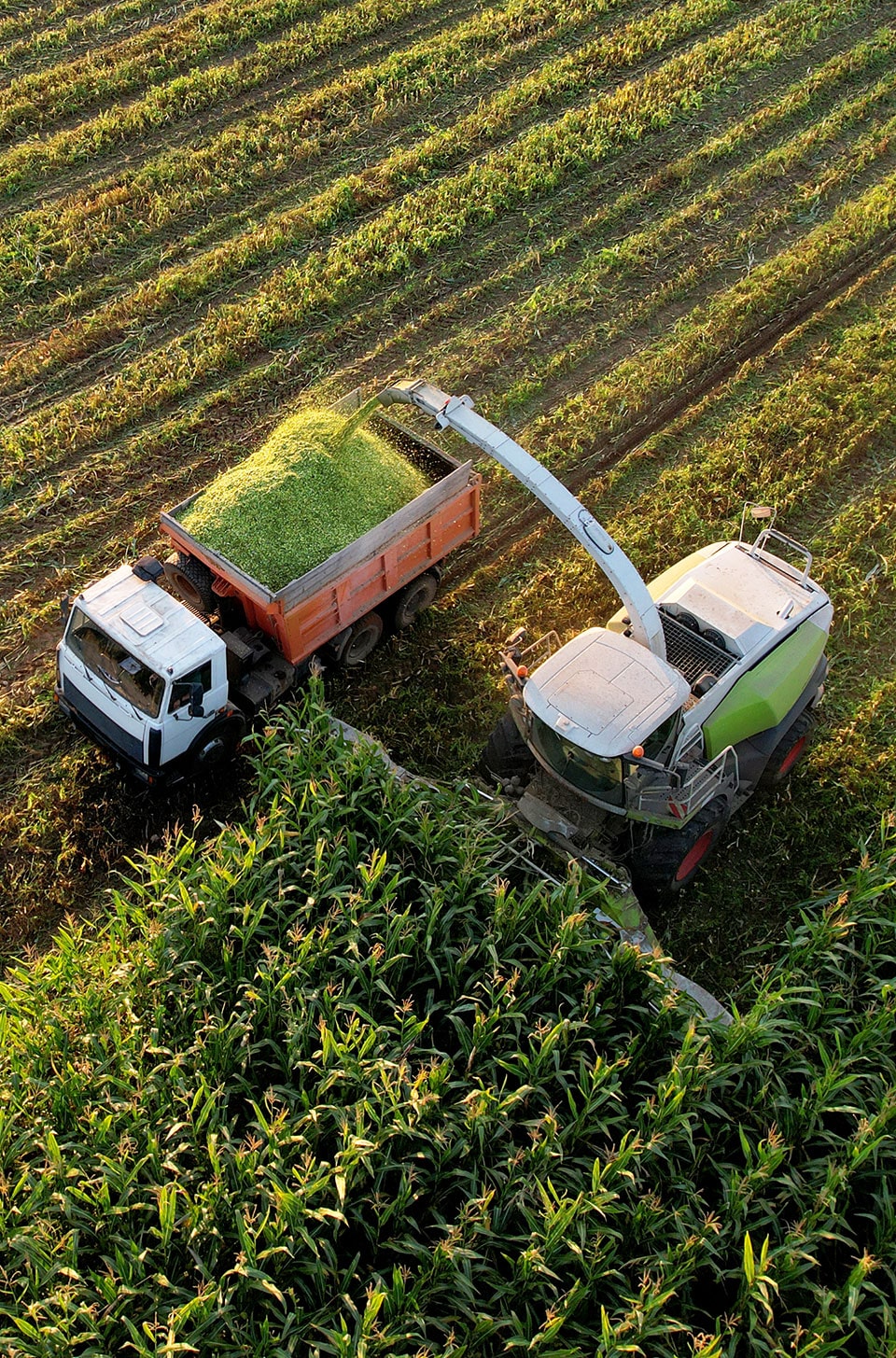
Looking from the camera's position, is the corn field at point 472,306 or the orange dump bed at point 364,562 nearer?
the orange dump bed at point 364,562

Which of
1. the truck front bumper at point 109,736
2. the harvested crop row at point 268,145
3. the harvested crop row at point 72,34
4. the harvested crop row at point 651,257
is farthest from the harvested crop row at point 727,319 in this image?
the harvested crop row at point 72,34

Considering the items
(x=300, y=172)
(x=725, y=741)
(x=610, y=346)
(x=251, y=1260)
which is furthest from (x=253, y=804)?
(x=300, y=172)

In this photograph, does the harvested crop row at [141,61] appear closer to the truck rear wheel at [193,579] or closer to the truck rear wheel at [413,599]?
the truck rear wheel at [193,579]

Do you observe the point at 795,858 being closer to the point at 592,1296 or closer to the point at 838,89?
the point at 592,1296

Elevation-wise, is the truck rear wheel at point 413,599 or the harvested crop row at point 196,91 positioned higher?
the harvested crop row at point 196,91

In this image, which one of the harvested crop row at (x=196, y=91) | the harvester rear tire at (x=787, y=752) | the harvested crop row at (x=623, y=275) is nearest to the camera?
the harvester rear tire at (x=787, y=752)

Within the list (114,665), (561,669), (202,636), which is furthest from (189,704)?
(561,669)

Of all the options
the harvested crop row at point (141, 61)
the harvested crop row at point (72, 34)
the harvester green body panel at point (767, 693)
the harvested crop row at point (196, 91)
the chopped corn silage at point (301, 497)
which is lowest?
the harvester green body panel at point (767, 693)

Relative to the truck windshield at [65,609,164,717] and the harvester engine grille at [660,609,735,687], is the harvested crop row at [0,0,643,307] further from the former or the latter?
the harvester engine grille at [660,609,735,687]
